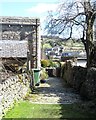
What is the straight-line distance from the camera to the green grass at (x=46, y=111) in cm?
1214

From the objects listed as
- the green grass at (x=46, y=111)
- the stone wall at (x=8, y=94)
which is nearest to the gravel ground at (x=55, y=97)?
the stone wall at (x=8, y=94)

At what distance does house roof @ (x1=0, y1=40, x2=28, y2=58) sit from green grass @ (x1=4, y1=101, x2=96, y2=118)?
12.5 metres

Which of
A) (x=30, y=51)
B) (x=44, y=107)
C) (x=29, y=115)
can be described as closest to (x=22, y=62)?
(x=30, y=51)

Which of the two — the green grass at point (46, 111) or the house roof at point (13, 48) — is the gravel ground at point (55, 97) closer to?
the green grass at point (46, 111)

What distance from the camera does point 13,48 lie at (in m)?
28.7

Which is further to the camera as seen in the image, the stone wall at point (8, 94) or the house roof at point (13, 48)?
the house roof at point (13, 48)

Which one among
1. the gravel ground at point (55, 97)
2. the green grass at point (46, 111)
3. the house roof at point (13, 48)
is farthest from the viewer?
the house roof at point (13, 48)

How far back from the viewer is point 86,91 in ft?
60.3

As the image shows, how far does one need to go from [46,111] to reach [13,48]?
1611cm

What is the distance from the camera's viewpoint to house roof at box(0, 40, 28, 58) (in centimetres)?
2728

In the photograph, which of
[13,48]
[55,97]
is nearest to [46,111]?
[55,97]

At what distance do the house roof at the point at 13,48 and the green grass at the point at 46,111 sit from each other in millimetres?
Result: 12508

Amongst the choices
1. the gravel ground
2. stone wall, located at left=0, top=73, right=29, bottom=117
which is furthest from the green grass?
the gravel ground

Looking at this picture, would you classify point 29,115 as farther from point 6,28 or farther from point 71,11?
point 6,28
